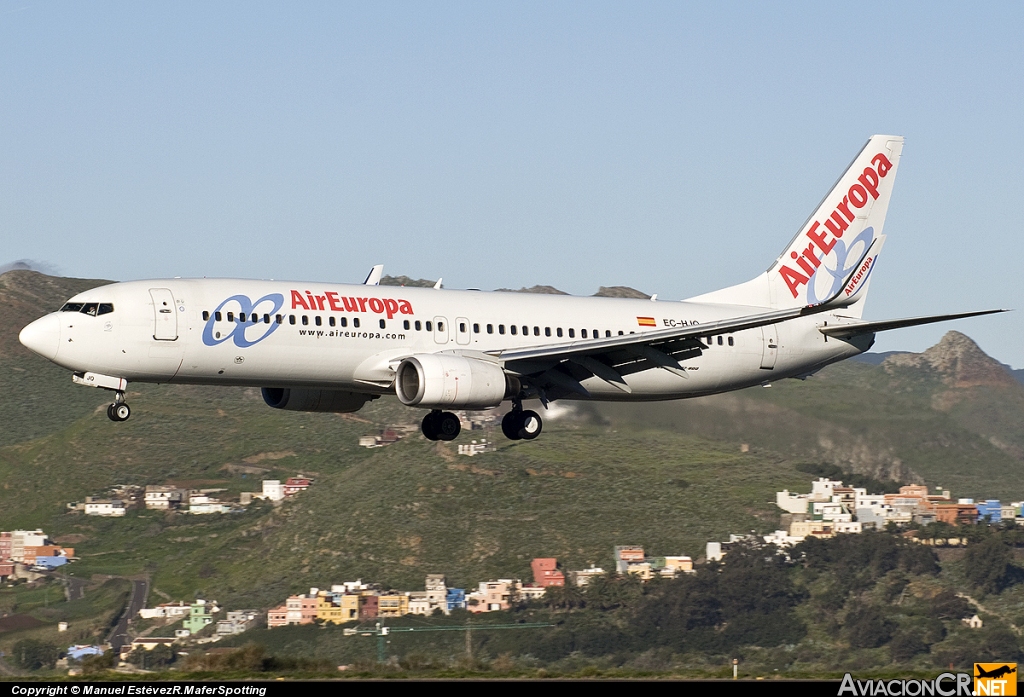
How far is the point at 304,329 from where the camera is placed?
42531mm

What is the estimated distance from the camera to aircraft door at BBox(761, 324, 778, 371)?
5175 centimetres

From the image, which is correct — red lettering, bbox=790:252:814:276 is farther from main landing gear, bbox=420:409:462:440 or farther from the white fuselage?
main landing gear, bbox=420:409:462:440

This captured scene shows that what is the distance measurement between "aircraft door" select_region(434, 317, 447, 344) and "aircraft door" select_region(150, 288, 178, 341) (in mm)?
7943

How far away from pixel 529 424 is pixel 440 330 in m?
5.42

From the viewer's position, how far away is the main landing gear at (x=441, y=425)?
48094 millimetres

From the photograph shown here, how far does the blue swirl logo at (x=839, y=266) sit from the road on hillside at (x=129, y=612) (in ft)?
251

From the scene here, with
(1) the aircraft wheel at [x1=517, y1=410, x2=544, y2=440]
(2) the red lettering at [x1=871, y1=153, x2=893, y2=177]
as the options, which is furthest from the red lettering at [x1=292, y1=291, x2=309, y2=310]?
(2) the red lettering at [x1=871, y1=153, x2=893, y2=177]

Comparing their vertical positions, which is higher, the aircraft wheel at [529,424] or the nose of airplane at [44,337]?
the nose of airplane at [44,337]

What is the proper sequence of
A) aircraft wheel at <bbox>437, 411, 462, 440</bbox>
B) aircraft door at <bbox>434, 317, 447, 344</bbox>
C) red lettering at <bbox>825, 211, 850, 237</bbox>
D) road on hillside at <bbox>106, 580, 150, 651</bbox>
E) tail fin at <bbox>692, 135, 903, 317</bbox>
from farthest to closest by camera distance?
road on hillside at <bbox>106, 580, 150, 651</bbox> → red lettering at <bbox>825, 211, 850, 237</bbox> → tail fin at <bbox>692, 135, 903, 317</bbox> → aircraft wheel at <bbox>437, 411, 462, 440</bbox> → aircraft door at <bbox>434, 317, 447, 344</bbox>

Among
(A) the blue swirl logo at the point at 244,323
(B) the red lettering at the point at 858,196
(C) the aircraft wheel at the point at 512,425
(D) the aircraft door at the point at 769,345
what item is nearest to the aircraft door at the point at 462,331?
(C) the aircraft wheel at the point at 512,425

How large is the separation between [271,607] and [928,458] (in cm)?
5115

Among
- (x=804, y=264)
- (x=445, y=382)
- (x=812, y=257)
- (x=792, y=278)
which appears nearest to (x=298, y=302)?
(x=445, y=382)

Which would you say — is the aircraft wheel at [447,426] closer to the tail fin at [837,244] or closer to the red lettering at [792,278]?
the tail fin at [837,244]

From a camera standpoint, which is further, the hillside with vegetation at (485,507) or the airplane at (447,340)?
the hillside with vegetation at (485,507)
